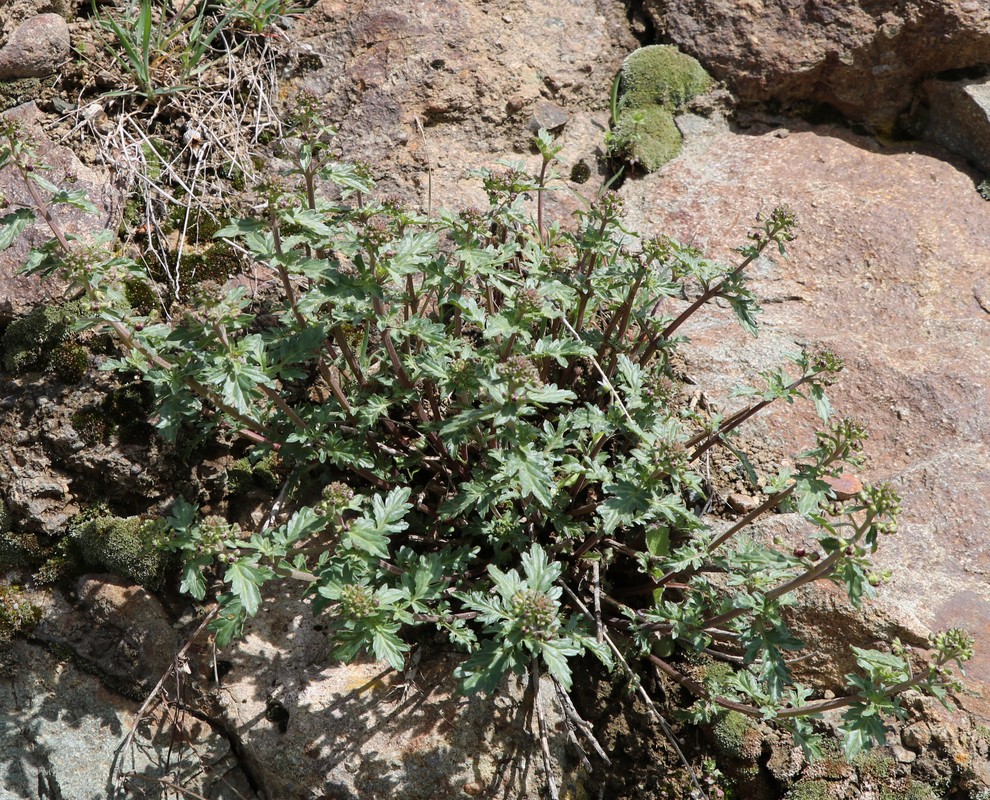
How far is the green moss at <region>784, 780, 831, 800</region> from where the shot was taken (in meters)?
4.20

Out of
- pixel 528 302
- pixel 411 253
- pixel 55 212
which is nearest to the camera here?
pixel 528 302

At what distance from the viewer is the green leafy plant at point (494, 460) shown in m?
3.56

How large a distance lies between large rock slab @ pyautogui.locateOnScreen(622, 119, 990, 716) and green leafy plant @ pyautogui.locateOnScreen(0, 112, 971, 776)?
387mm

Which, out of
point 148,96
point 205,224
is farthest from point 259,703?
point 148,96

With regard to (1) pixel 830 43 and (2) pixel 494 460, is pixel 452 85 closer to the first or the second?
(1) pixel 830 43

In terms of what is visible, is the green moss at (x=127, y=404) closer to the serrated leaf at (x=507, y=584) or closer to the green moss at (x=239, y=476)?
the green moss at (x=239, y=476)

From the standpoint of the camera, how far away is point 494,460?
4.14m

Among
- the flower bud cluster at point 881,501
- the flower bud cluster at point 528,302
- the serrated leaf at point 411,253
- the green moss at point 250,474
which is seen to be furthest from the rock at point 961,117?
the green moss at point 250,474

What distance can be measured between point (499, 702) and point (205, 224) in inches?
131

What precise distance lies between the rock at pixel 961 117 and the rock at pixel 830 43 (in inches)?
6.6

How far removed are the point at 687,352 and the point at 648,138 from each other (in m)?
1.75

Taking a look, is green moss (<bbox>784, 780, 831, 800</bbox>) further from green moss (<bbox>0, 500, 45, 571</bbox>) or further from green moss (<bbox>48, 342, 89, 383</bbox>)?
green moss (<bbox>48, 342, 89, 383</bbox>)

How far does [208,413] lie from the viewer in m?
4.47

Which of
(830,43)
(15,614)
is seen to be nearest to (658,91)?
(830,43)
